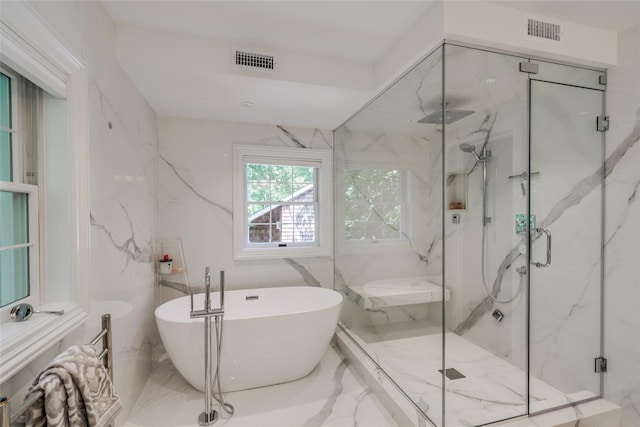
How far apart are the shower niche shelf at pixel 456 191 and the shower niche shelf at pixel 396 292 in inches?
20.7

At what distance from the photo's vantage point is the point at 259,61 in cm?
203

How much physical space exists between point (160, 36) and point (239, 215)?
5.39 feet

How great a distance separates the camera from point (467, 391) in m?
1.91

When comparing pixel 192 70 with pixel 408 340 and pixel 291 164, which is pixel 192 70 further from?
pixel 408 340

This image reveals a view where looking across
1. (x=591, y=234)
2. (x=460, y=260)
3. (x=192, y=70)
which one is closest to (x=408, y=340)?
(x=460, y=260)

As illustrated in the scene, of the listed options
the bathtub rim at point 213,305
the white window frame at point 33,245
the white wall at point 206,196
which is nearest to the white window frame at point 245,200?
the white wall at point 206,196

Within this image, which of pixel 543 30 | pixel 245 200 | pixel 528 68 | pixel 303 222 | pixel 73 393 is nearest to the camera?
pixel 73 393

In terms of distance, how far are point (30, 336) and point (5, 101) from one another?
88 centimetres

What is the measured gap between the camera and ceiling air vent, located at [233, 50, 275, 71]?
199cm

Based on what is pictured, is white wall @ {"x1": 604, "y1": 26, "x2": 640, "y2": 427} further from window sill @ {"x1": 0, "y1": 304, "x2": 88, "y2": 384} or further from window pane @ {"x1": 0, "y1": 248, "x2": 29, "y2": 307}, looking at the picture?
window pane @ {"x1": 0, "y1": 248, "x2": 29, "y2": 307}

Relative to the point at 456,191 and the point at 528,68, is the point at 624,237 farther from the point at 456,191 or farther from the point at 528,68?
the point at 528,68

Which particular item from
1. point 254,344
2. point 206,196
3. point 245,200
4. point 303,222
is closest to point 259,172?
point 245,200

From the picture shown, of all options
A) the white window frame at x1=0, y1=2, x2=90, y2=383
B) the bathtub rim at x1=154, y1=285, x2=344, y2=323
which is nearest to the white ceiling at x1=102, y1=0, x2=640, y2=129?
the white window frame at x1=0, y1=2, x2=90, y2=383

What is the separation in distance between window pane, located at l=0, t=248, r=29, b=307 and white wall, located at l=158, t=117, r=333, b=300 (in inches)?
65.3
